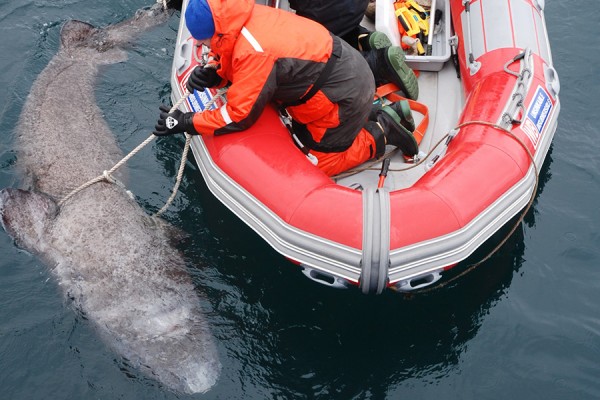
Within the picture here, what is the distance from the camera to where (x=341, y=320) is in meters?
6.34

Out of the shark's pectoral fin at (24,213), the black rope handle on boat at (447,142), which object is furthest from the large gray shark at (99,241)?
the black rope handle on boat at (447,142)

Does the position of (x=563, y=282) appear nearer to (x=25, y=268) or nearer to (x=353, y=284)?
(x=353, y=284)

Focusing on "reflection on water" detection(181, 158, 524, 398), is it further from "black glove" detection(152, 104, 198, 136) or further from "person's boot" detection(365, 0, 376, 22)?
"person's boot" detection(365, 0, 376, 22)

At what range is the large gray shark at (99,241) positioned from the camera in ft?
19.5

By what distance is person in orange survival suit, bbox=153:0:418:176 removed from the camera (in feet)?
17.9

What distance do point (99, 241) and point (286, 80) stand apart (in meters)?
2.42

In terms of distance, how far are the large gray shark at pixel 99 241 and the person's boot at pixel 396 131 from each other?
7.68ft

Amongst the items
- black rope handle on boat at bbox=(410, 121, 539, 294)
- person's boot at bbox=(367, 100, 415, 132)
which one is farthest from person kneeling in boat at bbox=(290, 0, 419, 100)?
black rope handle on boat at bbox=(410, 121, 539, 294)

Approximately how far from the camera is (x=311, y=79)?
5.79 metres

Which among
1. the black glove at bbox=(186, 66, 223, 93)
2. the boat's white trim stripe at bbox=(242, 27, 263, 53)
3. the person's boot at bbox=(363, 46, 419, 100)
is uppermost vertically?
the boat's white trim stripe at bbox=(242, 27, 263, 53)

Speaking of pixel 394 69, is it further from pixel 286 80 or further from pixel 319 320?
pixel 319 320

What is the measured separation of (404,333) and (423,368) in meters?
0.38

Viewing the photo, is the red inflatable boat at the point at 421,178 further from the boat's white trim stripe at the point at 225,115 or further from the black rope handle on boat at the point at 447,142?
the boat's white trim stripe at the point at 225,115

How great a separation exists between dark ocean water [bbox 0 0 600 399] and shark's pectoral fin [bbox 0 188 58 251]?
16 centimetres
